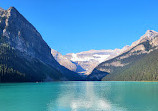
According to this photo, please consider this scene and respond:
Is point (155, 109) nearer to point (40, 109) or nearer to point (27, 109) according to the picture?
point (40, 109)

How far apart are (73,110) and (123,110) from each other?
1315 cm

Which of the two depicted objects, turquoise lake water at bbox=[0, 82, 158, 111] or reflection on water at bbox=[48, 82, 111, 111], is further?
reflection on water at bbox=[48, 82, 111, 111]

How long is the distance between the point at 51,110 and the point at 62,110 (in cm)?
292

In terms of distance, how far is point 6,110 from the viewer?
47.2 m

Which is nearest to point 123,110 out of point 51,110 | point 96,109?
point 96,109

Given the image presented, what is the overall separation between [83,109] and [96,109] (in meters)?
3.56

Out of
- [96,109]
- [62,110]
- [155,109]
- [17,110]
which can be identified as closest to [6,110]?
[17,110]

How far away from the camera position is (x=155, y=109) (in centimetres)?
4694

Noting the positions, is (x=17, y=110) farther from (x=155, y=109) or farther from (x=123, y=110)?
(x=155, y=109)

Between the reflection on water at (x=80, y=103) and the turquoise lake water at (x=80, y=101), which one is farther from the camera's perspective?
the reflection on water at (x=80, y=103)

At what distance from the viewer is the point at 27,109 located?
161 feet

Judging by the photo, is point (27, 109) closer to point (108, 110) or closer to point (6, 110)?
point (6, 110)

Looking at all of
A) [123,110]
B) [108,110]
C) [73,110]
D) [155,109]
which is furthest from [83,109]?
[155,109]

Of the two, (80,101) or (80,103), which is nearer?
(80,103)
